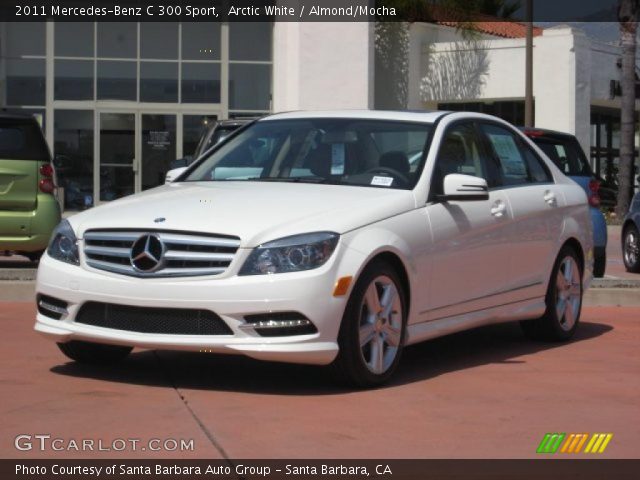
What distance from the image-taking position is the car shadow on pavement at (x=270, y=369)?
7.57m

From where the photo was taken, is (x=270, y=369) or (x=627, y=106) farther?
(x=627, y=106)

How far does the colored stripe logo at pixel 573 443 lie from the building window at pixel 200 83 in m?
26.5

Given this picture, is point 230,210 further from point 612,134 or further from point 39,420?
point 612,134

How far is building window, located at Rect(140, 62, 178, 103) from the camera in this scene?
31.9m

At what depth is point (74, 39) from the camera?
31.7m

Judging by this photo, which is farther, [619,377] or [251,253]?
[619,377]

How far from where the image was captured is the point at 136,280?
23.8ft

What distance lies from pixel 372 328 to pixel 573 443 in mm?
1636

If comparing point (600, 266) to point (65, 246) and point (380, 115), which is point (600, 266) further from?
point (65, 246)

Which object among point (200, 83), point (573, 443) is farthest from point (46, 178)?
point (200, 83)

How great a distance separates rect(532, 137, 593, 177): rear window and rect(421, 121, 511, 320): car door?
3882 mm

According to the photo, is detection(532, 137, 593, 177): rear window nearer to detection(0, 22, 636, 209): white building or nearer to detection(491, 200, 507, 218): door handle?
detection(491, 200, 507, 218): door handle

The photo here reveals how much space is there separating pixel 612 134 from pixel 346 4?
→ 12.9 meters

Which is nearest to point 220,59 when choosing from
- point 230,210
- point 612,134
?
point 612,134
